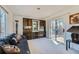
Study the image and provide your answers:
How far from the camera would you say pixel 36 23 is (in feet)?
26.0

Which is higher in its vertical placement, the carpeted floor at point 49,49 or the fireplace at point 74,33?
the fireplace at point 74,33

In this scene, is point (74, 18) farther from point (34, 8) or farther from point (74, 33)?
point (34, 8)

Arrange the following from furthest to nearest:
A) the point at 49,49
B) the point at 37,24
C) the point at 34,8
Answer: the point at 37,24 < the point at 49,49 < the point at 34,8

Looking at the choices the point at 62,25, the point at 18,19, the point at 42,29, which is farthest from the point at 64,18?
the point at 42,29

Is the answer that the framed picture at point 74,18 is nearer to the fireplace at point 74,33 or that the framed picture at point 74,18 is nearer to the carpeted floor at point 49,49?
the fireplace at point 74,33

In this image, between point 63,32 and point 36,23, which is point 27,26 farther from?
point 63,32

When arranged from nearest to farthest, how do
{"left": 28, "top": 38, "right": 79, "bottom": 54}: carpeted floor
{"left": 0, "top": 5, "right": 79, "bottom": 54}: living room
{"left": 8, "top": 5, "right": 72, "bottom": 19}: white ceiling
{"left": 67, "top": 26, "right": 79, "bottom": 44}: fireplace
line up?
{"left": 8, "top": 5, "right": 72, "bottom": 19}: white ceiling < {"left": 28, "top": 38, "right": 79, "bottom": 54}: carpeted floor < {"left": 0, "top": 5, "right": 79, "bottom": 54}: living room < {"left": 67, "top": 26, "right": 79, "bottom": 44}: fireplace

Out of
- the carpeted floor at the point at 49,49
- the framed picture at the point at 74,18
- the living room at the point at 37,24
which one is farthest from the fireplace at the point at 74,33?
the carpeted floor at the point at 49,49

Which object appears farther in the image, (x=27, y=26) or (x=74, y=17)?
(x=27, y=26)

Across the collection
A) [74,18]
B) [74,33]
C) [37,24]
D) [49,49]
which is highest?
[74,18]

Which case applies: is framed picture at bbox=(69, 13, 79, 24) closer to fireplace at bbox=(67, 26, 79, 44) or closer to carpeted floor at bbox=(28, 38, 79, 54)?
fireplace at bbox=(67, 26, 79, 44)

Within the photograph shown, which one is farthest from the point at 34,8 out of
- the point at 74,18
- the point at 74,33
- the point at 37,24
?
the point at 37,24

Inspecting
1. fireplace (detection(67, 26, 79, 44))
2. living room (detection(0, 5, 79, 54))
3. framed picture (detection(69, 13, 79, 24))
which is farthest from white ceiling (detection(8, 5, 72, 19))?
fireplace (detection(67, 26, 79, 44))

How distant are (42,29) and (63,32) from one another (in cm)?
280
